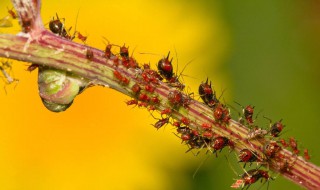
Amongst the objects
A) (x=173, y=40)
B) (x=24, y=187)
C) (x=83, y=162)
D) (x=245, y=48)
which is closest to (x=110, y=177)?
(x=83, y=162)

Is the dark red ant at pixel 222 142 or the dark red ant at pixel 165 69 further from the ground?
the dark red ant at pixel 165 69

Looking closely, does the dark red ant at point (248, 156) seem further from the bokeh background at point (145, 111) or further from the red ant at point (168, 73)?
the bokeh background at point (145, 111)

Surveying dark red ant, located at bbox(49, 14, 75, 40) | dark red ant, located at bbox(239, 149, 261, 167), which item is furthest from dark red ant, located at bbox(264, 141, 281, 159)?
dark red ant, located at bbox(49, 14, 75, 40)

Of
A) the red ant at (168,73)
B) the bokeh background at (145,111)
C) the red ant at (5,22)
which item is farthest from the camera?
the bokeh background at (145,111)

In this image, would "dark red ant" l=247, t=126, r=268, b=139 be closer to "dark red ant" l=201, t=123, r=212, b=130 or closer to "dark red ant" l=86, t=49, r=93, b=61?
"dark red ant" l=201, t=123, r=212, b=130

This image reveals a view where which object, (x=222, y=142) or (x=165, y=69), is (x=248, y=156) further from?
(x=165, y=69)

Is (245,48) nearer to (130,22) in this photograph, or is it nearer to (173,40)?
(173,40)

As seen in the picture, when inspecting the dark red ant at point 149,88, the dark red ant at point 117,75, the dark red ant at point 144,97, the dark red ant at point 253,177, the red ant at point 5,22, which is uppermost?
the red ant at point 5,22

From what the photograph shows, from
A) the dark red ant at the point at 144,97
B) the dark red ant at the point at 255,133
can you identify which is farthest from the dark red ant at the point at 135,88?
the dark red ant at the point at 255,133
